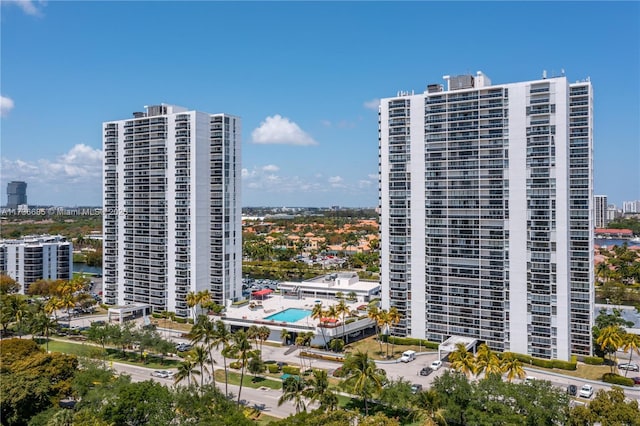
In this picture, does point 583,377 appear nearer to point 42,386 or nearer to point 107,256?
point 42,386

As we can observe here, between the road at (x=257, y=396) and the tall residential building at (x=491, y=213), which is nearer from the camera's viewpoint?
the road at (x=257, y=396)

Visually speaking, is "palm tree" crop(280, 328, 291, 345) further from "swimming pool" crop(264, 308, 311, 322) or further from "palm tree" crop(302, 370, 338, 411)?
"palm tree" crop(302, 370, 338, 411)

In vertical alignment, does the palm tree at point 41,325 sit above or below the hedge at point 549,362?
above

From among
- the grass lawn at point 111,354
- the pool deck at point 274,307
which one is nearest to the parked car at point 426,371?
the pool deck at point 274,307

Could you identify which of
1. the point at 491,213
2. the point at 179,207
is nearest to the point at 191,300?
the point at 179,207

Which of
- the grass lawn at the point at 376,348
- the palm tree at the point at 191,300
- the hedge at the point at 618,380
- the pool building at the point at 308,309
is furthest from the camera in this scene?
the palm tree at the point at 191,300

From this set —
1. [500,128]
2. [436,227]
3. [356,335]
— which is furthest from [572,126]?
[356,335]

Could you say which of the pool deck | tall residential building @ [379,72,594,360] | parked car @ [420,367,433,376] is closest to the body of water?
the pool deck

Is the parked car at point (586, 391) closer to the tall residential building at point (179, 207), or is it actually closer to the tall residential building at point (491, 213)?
the tall residential building at point (491, 213)

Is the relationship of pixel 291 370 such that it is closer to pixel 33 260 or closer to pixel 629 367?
pixel 629 367
